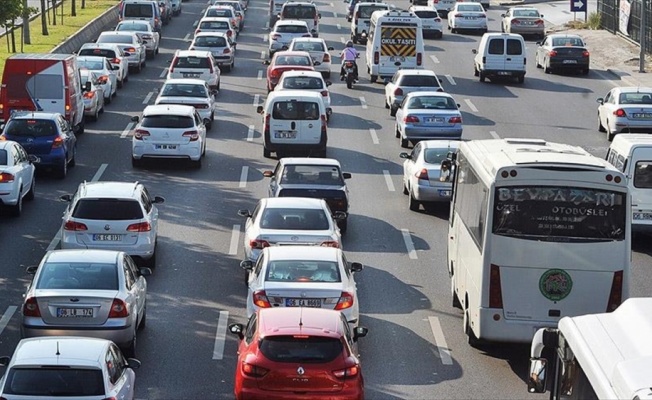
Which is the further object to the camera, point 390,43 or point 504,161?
point 390,43

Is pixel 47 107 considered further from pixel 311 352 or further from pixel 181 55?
pixel 311 352

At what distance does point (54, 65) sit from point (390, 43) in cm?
1661

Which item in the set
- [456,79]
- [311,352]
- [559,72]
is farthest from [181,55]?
[311,352]

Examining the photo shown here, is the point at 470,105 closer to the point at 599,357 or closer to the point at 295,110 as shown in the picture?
the point at 295,110

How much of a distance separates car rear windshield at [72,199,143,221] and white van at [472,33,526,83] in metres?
29.3

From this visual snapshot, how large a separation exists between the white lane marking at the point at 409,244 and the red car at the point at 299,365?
10721 millimetres

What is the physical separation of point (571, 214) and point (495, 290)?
1405 mm

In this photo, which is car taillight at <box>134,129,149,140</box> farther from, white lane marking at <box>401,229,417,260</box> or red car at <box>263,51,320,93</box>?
red car at <box>263,51,320,93</box>

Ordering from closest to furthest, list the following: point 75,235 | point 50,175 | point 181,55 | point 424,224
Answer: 1. point 75,235
2. point 424,224
3. point 50,175
4. point 181,55

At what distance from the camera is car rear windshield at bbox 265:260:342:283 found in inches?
795

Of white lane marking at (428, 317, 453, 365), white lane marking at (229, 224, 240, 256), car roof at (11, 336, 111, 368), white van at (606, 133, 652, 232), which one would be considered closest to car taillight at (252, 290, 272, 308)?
white lane marking at (428, 317, 453, 365)

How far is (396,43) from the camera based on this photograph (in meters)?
50.5

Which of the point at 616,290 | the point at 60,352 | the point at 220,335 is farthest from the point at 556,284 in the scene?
the point at 60,352

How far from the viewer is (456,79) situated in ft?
176
